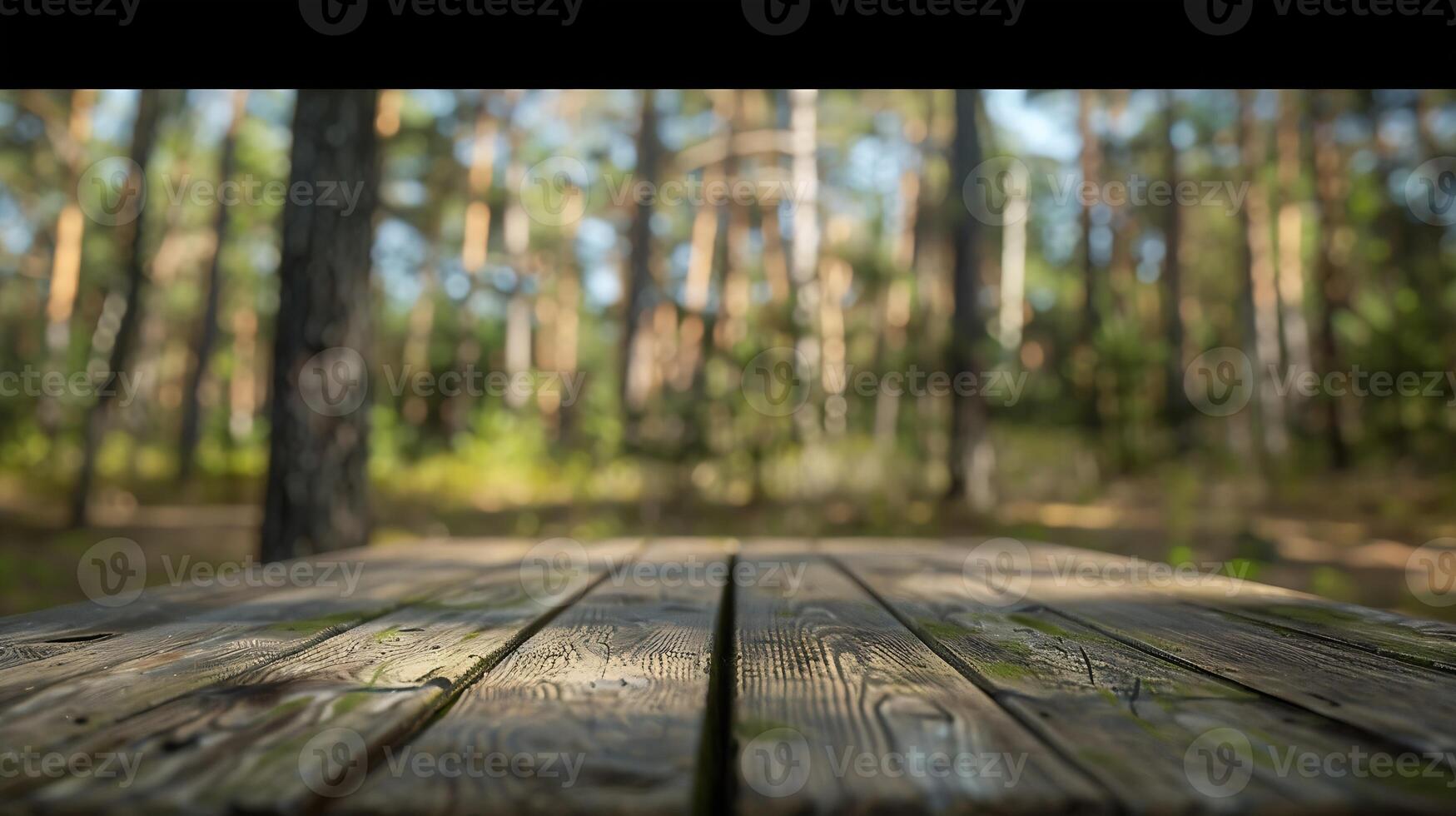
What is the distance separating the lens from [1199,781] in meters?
0.88

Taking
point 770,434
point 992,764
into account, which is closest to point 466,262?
point 770,434

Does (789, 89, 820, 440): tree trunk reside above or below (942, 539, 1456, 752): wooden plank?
above

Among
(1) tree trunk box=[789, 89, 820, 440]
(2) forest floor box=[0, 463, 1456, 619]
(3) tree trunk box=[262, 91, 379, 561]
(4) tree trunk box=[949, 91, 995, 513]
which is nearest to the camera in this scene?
(3) tree trunk box=[262, 91, 379, 561]

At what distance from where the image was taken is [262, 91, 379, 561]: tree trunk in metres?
4.34

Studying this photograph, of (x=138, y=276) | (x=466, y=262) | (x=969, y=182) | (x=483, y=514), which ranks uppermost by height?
(x=466, y=262)

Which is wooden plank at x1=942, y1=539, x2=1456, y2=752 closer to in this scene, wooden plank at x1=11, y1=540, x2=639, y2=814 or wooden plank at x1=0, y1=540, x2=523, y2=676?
wooden plank at x1=11, y1=540, x2=639, y2=814

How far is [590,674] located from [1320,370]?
44.5ft

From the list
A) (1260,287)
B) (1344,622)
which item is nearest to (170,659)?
(1344,622)

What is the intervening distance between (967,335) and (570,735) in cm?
908

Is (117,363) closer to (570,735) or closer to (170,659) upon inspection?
(170,659)

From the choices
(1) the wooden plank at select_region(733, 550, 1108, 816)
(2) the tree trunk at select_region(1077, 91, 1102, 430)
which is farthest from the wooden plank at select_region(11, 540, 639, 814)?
(2) the tree trunk at select_region(1077, 91, 1102, 430)

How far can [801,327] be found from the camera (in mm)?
8812

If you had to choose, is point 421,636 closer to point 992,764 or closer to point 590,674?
point 590,674

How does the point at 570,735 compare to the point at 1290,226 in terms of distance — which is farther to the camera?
the point at 1290,226
